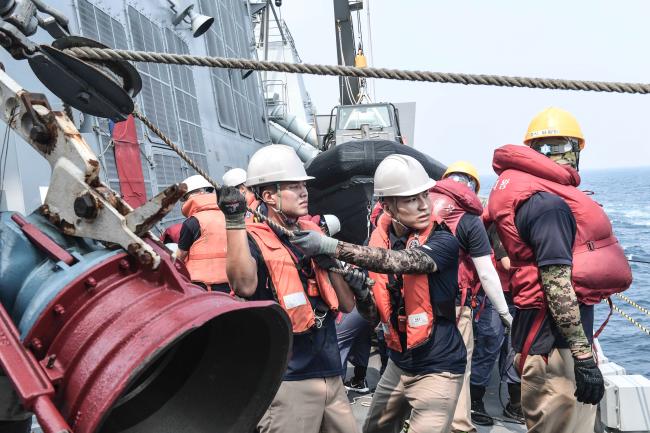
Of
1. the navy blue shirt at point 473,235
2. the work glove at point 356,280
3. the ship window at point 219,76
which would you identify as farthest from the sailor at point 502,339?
the ship window at point 219,76

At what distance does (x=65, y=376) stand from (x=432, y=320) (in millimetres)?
2056

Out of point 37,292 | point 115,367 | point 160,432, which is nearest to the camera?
point 115,367

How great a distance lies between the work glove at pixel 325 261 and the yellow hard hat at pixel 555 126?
124 cm

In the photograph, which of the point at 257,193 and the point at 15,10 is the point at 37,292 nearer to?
the point at 15,10

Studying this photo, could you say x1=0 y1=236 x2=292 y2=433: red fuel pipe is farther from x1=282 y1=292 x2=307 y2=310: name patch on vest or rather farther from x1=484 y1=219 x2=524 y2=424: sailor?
x1=484 y1=219 x2=524 y2=424: sailor

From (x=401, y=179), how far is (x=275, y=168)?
0.59 m

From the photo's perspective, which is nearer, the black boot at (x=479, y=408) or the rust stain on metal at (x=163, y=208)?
the rust stain on metal at (x=163, y=208)

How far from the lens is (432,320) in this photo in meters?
2.86

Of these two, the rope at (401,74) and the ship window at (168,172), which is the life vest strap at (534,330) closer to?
the rope at (401,74)

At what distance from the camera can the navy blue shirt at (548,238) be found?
2686mm

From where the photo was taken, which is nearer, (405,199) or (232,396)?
(232,396)

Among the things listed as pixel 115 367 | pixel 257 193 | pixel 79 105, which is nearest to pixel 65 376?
pixel 115 367

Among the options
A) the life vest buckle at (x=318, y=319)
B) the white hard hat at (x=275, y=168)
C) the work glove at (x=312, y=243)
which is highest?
the white hard hat at (x=275, y=168)

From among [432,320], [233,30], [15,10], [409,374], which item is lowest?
[409,374]
